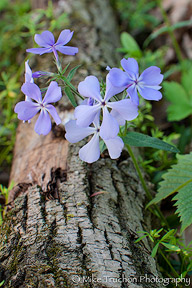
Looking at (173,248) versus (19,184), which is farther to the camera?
(19,184)

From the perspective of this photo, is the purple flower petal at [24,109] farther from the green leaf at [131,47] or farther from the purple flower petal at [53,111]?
the green leaf at [131,47]

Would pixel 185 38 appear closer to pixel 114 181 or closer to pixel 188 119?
pixel 188 119

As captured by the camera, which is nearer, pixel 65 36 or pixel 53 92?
pixel 53 92

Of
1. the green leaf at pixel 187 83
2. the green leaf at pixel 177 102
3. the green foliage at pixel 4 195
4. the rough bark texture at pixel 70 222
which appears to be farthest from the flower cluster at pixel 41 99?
the green leaf at pixel 187 83

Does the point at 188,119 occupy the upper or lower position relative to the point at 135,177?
upper

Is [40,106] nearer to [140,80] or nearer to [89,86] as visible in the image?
[89,86]

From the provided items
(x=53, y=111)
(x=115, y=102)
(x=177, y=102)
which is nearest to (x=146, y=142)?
(x=115, y=102)

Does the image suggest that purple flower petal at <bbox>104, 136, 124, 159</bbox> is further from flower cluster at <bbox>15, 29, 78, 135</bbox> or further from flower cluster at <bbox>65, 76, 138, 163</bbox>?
flower cluster at <bbox>15, 29, 78, 135</bbox>

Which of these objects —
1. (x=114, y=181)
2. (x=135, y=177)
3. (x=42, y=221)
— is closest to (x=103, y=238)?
(x=42, y=221)
